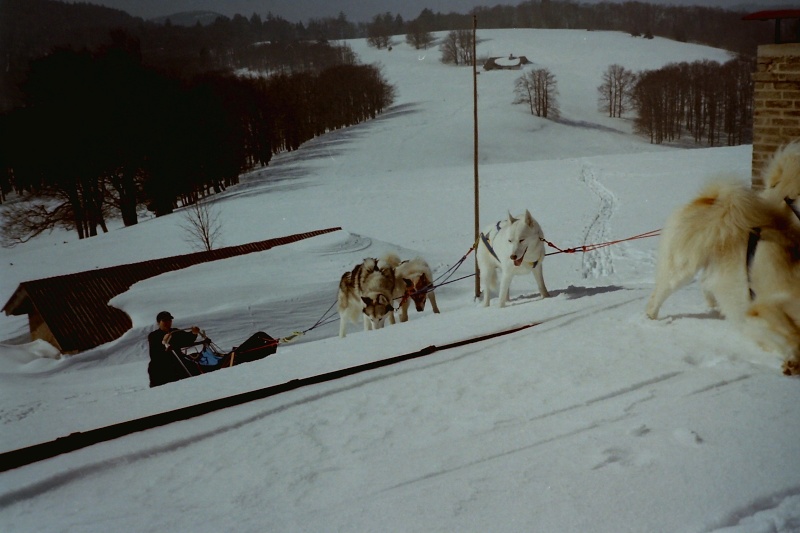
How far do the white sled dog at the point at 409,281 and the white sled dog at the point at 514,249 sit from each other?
196cm

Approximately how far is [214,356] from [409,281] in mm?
3460

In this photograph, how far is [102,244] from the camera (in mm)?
14883

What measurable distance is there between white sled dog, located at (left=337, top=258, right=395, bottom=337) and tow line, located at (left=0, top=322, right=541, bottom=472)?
13.9 feet

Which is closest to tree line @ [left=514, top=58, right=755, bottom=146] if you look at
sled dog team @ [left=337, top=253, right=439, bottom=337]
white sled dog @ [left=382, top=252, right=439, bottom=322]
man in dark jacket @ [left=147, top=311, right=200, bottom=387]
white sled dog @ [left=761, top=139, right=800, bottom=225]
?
white sled dog @ [left=382, top=252, right=439, bottom=322]

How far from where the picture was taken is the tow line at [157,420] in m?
3.09

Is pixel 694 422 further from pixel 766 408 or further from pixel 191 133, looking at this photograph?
pixel 191 133

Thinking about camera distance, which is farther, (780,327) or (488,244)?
(488,244)

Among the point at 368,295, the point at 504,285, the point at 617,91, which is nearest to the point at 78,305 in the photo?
the point at 368,295

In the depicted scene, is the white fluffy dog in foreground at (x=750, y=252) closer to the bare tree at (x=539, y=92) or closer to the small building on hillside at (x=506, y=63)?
the bare tree at (x=539, y=92)

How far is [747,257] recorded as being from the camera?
3.37m

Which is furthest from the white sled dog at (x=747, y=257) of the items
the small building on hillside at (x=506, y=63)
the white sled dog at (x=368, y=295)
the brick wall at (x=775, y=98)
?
the small building on hillside at (x=506, y=63)

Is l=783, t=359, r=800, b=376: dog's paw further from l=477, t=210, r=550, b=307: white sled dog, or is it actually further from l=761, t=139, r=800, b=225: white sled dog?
l=477, t=210, r=550, b=307: white sled dog

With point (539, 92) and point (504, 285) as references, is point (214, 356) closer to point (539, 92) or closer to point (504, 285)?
point (504, 285)

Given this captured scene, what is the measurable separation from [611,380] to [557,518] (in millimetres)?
1350
